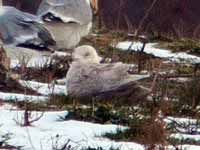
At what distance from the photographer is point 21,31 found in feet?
31.9

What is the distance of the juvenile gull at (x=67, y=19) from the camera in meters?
10.3

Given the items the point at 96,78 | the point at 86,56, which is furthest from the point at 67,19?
the point at 96,78

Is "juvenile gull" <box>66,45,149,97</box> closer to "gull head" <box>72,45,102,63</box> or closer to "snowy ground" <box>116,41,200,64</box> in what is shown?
"gull head" <box>72,45,102,63</box>

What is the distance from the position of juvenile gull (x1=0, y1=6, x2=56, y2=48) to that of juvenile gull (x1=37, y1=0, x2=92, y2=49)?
348 mm

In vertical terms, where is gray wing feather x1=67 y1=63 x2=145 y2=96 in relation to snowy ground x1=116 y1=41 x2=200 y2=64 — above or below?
above

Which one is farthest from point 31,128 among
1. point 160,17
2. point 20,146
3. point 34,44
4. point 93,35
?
point 160,17

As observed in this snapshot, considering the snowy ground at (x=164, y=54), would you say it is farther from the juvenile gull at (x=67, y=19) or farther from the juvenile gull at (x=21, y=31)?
the juvenile gull at (x=21, y=31)

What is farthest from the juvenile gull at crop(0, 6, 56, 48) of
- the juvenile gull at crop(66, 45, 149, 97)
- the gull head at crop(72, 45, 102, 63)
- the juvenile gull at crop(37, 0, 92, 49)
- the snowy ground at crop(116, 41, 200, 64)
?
the juvenile gull at crop(66, 45, 149, 97)

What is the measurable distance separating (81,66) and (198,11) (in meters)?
8.90

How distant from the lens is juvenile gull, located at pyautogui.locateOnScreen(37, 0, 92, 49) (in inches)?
407

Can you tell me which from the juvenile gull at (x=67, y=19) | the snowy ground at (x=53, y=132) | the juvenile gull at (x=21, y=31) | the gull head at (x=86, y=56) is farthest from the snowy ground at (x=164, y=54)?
the snowy ground at (x=53, y=132)

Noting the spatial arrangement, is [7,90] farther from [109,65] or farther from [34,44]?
[34,44]

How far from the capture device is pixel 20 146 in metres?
5.44

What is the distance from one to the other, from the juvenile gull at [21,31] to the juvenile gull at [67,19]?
1.14ft
